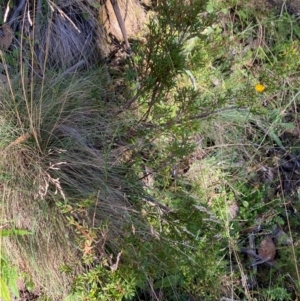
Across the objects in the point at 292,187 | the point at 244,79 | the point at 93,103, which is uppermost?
the point at 93,103

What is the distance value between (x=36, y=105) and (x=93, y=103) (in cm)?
33

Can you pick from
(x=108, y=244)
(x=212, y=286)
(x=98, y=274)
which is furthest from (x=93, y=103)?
(x=212, y=286)

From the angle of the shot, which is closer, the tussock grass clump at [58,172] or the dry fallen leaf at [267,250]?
the tussock grass clump at [58,172]

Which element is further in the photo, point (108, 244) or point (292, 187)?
point (292, 187)

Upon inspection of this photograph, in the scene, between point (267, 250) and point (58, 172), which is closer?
point (58, 172)

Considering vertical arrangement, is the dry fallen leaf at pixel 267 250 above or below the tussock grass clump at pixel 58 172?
below

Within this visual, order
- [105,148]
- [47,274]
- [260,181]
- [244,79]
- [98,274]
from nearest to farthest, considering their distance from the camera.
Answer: [98,274]
[47,274]
[105,148]
[260,181]
[244,79]

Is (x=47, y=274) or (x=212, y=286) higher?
(x=47, y=274)

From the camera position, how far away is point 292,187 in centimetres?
319

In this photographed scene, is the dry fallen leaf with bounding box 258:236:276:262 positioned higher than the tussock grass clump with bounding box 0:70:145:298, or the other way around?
the tussock grass clump with bounding box 0:70:145:298

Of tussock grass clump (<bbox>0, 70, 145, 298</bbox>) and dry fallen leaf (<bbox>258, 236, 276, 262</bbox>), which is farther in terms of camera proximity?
dry fallen leaf (<bbox>258, 236, 276, 262</bbox>)

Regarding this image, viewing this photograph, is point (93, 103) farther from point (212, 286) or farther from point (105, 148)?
point (212, 286)

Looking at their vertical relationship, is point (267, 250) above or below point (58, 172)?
below

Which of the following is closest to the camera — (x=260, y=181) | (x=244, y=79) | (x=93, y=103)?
(x=93, y=103)
